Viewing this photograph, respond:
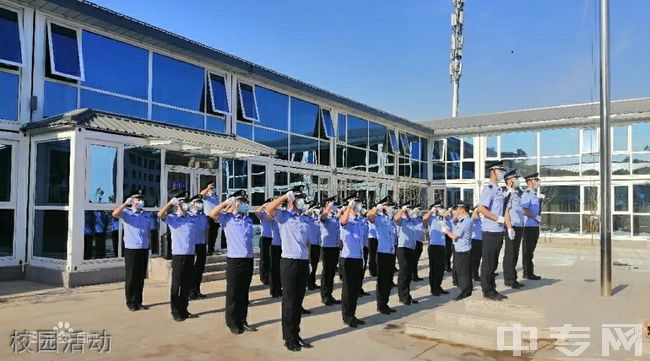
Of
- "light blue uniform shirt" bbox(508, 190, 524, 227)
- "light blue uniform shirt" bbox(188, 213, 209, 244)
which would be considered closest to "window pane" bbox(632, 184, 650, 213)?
"light blue uniform shirt" bbox(508, 190, 524, 227)

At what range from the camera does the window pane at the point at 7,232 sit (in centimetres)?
966

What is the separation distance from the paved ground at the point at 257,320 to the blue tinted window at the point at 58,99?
3400mm

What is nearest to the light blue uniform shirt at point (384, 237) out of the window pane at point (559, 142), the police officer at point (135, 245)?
the police officer at point (135, 245)

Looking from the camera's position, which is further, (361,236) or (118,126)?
(118,126)

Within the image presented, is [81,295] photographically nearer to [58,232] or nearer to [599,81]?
[58,232]

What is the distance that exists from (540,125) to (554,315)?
60.6 feet

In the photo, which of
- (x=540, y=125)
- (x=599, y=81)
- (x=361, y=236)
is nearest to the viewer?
(x=361, y=236)

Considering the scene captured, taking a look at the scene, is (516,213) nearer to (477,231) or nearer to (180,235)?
(477,231)

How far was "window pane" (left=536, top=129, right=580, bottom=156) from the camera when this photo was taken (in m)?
23.1

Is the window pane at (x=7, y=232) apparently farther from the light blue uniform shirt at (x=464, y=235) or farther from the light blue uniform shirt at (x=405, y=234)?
the light blue uniform shirt at (x=464, y=235)

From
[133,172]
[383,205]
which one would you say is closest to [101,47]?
[133,172]

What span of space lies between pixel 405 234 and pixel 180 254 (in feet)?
12.4

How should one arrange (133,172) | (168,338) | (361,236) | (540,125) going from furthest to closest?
(540,125) < (133,172) < (361,236) < (168,338)

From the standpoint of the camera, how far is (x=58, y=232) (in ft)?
32.2
